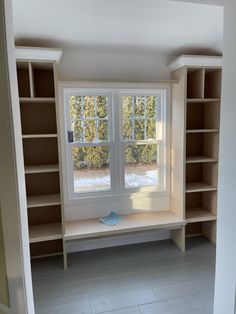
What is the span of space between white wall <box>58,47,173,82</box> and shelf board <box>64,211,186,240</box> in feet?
5.63

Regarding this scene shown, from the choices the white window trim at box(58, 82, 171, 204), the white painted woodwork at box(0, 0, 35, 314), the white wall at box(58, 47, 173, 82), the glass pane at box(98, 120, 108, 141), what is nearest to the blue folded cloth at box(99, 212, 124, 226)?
the white window trim at box(58, 82, 171, 204)

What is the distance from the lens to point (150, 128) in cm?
310

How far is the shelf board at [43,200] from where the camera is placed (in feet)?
8.13

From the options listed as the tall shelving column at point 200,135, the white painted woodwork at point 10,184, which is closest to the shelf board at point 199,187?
the tall shelving column at point 200,135

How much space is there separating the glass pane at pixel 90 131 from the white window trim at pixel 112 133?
0.23m

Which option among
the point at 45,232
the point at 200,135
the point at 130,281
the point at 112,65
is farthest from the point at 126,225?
the point at 112,65

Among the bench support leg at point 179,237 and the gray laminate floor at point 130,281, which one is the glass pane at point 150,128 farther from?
the gray laminate floor at point 130,281

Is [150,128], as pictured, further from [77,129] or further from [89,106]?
[77,129]

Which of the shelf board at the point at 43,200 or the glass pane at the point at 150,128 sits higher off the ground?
the glass pane at the point at 150,128

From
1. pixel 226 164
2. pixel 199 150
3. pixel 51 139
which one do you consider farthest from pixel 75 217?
pixel 226 164

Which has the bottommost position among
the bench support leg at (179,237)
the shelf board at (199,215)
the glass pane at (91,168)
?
the bench support leg at (179,237)

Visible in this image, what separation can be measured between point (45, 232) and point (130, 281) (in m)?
1.06

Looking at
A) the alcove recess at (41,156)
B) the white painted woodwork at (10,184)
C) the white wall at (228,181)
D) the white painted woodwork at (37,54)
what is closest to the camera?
the white painted woodwork at (10,184)

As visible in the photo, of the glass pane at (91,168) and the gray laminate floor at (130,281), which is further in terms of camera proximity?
the glass pane at (91,168)
